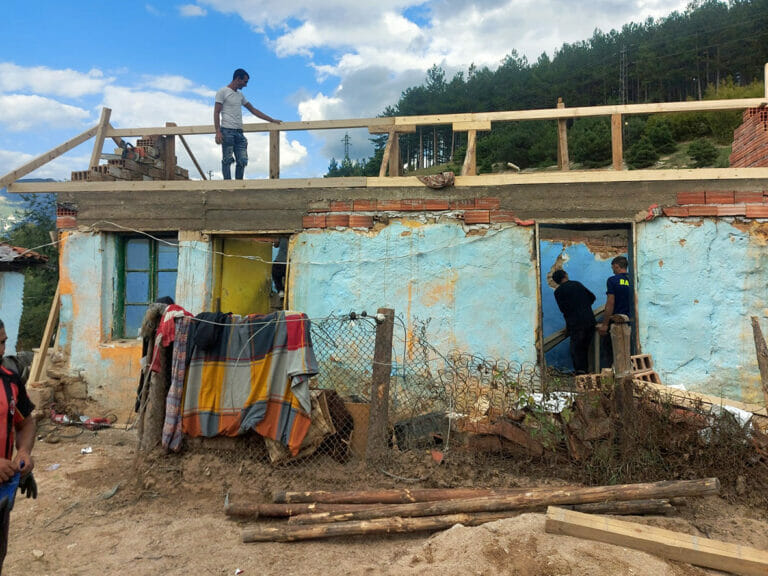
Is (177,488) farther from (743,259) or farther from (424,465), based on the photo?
(743,259)

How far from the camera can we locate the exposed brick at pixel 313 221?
6551 millimetres

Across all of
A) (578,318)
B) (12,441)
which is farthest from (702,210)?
(12,441)

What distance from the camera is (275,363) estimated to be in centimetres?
436

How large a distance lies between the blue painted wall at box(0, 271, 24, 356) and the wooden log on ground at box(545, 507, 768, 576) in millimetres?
12400

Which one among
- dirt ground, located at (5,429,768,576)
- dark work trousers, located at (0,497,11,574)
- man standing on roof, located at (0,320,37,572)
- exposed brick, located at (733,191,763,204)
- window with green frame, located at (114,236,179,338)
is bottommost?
dirt ground, located at (5,429,768,576)

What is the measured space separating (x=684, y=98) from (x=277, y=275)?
134ft

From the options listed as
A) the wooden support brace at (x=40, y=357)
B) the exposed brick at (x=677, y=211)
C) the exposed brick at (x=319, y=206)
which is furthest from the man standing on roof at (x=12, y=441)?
the exposed brick at (x=677, y=211)

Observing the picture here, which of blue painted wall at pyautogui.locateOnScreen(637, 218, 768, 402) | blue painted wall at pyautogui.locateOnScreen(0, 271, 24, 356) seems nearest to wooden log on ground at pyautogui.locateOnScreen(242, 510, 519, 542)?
blue painted wall at pyautogui.locateOnScreen(637, 218, 768, 402)

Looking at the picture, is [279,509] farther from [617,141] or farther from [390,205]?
[617,141]

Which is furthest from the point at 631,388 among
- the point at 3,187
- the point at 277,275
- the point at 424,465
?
the point at 3,187

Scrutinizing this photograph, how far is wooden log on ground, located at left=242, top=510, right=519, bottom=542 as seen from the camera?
3492 millimetres

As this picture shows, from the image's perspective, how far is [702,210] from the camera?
574cm

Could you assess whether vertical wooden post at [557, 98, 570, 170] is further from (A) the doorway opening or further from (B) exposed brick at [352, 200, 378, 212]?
(A) the doorway opening

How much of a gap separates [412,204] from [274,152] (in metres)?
2.12
